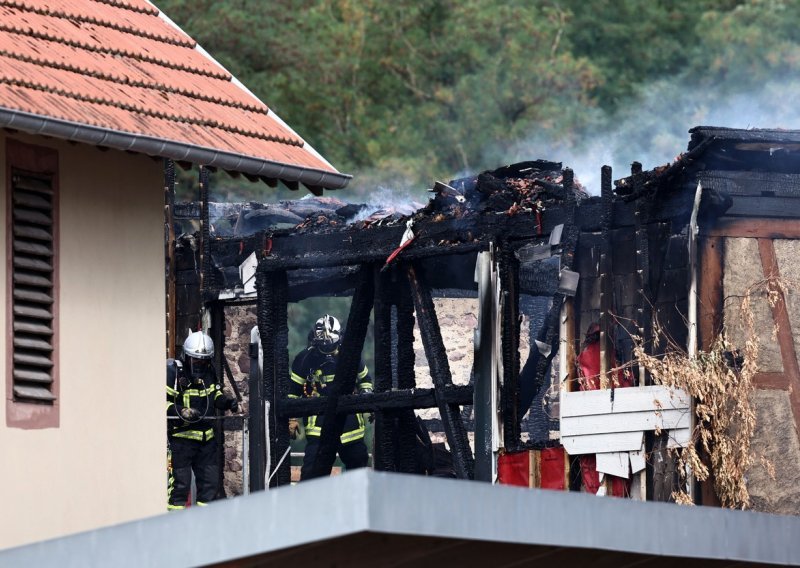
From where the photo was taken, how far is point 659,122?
2850 centimetres

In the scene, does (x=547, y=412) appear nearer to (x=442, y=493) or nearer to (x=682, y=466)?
(x=682, y=466)

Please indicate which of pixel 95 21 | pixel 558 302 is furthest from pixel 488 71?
pixel 95 21

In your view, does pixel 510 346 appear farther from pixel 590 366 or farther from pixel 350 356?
pixel 350 356

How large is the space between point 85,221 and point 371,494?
16.2ft

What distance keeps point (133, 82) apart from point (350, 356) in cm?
586

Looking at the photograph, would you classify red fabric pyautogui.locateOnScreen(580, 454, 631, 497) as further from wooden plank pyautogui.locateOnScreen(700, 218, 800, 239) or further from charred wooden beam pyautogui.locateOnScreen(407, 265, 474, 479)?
wooden plank pyautogui.locateOnScreen(700, 218, 800, 239)

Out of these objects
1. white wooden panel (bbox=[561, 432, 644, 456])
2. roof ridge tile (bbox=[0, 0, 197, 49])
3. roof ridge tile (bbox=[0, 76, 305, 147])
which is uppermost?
roof ridge tile (bbox=[0, 0, 197, 49])

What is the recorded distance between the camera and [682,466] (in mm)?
12523

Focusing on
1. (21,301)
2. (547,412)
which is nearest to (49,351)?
(21,301)

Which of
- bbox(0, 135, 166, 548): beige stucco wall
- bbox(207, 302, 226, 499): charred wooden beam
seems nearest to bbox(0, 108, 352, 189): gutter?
bbox(0, 135, 166, 548): beige stucco wall

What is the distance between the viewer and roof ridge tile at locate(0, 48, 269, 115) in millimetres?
9430

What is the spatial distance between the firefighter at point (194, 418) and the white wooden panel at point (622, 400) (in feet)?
11.9

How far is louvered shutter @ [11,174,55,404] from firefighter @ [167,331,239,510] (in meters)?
6.22

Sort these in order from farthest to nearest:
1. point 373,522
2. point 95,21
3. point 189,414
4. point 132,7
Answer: point 189,414, point 132,7, point 95,21, point 373,522
